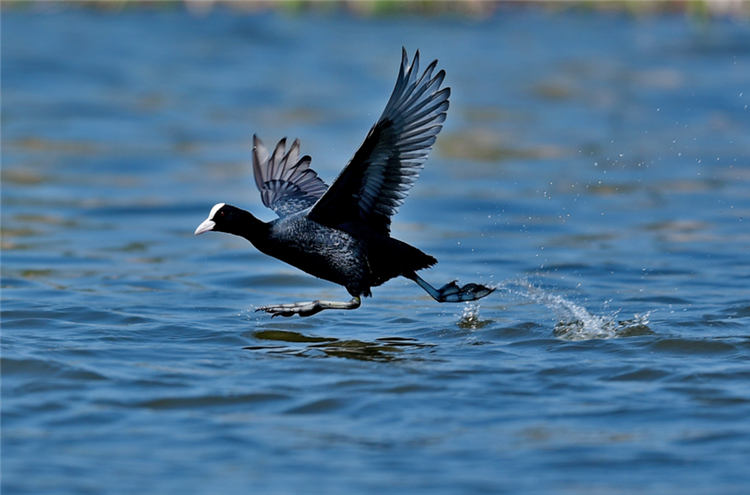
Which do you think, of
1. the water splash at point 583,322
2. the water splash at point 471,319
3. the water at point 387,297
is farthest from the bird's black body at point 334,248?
the water splash at point 583,322

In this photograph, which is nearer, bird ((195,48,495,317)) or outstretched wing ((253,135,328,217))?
bird ((195,48,495,317))

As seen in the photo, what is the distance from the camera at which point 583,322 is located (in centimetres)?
659

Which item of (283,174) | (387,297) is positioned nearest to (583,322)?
(387,297)

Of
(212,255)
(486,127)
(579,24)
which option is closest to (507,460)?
(212,255)

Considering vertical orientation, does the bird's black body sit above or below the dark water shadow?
above

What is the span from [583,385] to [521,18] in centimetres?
2354

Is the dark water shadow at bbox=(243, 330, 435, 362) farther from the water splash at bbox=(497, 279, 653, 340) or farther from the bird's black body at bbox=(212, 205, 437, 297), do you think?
the water splash at bbox=(497, 279, 653, 340)

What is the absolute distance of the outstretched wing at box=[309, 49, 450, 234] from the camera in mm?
5812

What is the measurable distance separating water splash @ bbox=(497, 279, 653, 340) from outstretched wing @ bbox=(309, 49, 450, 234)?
4.14 ft

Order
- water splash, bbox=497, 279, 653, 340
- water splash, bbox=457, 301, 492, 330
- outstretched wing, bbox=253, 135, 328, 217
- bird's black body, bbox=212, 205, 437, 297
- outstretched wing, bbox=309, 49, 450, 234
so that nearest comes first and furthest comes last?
outstretched wing, bbox=309, 49, 450, 234, bird's black body, bbox=212, 205, 437, 297, water splash, bbox=497, 279, 653, 340, water splash, bbox=457, 301, 492, 330, outstretched wing, bbox=253, 135, 328, 217

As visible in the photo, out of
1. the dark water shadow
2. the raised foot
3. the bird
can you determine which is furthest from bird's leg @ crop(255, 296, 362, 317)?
the raised foot

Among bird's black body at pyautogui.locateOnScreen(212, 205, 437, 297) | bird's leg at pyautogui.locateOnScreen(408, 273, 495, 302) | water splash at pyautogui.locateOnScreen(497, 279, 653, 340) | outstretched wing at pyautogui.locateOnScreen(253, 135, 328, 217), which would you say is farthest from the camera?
outstretched wing at pyautogui.locateOnScreen(253, 135, 328, 217)

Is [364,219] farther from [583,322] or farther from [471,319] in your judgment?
[583,322]

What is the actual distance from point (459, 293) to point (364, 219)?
78 centimetres
